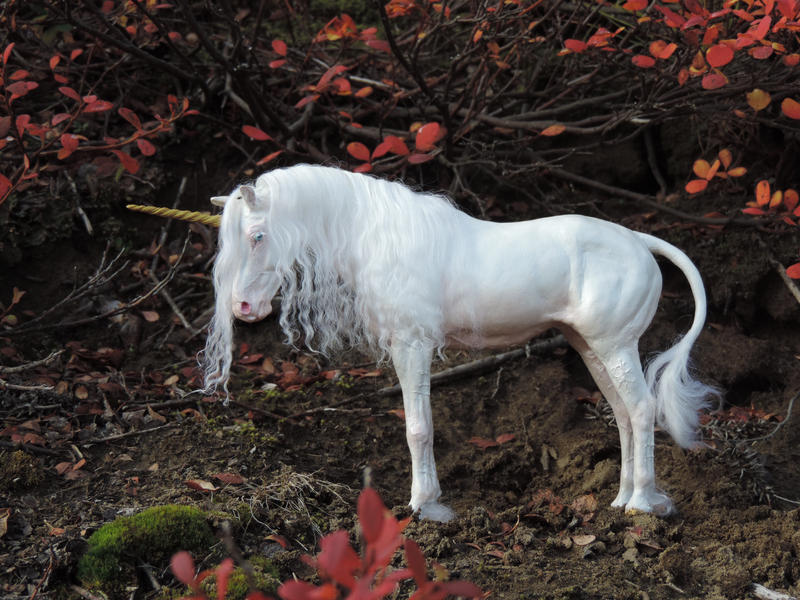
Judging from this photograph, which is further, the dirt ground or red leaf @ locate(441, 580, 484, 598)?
the dirt ground

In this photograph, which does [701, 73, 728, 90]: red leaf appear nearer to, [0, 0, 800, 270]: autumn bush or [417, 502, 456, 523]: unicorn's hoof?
[0, 0, 800, 270]: autumn bush

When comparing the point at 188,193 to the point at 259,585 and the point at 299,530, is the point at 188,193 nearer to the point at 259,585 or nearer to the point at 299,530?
the point at 299,530

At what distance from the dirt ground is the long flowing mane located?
70 centimetres

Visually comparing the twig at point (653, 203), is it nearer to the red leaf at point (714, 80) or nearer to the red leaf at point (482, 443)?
the red leaf at point (714, 80)

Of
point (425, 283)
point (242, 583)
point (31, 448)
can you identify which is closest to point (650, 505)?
point (425, 283)

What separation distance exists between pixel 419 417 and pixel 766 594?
1384mm

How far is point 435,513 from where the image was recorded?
334 cm

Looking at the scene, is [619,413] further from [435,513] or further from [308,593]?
[308,593]

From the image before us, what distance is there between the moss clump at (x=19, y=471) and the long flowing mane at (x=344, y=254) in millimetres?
901

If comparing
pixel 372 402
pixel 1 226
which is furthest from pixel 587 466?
pixel 1 226

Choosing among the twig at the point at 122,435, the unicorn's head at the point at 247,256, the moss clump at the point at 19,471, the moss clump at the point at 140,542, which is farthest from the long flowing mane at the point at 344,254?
the moss clump at the point at 19,471

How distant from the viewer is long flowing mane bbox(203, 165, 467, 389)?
3141 mm

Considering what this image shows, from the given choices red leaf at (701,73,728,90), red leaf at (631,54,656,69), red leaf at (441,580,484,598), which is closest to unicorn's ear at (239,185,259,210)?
red leaf at (441,580,484,598)

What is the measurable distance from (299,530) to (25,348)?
7.20 ft
